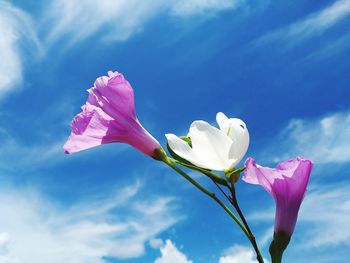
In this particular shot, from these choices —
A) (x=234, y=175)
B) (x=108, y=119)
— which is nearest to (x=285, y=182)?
(x=234, y=175)

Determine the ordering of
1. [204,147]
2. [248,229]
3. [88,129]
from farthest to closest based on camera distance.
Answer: [88,129] → [204,147] → [248,229]

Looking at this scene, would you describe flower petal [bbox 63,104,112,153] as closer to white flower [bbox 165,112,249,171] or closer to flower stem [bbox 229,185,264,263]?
white flower [bbox 165,112,249,171]

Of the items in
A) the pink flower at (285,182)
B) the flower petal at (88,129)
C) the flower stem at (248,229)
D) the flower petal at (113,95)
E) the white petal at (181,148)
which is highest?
the flower petal at (113,95)

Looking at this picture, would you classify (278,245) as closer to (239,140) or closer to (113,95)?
Answer: (239,140)

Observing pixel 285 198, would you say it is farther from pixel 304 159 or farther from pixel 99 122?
pixel 99 122

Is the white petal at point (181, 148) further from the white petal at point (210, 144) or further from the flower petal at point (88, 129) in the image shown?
the flower petal at point (88, 129)

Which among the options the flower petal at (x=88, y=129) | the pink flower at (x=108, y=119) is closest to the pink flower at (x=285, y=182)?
the pink flower at (x=108, y=119)

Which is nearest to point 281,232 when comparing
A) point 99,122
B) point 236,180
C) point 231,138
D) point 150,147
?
point 236,180
